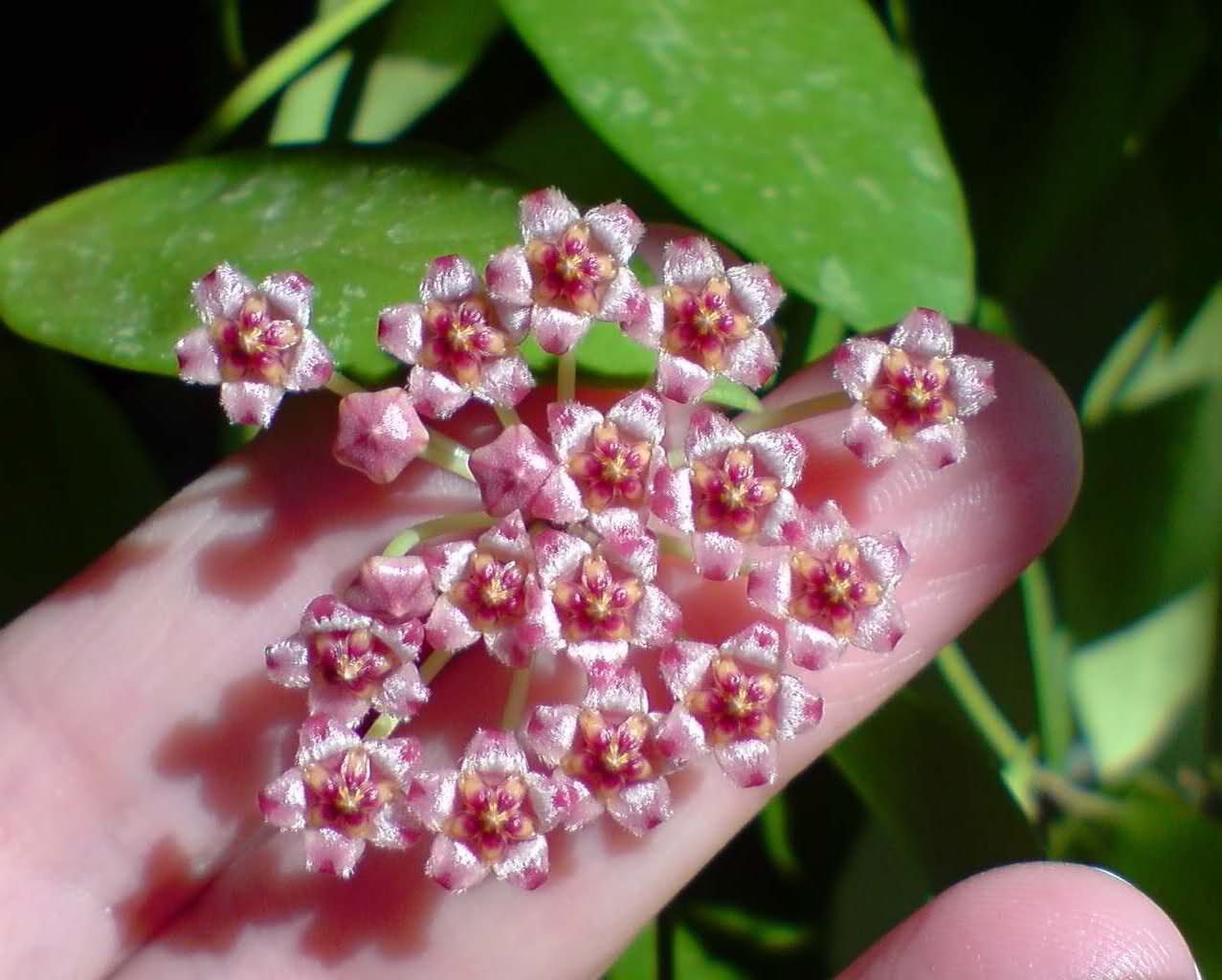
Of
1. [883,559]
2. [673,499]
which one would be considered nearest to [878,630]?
[883,559]


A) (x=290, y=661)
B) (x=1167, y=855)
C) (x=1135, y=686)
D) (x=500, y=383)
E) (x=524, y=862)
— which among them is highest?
(x=500, y=383)

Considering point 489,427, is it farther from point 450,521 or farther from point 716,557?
point 716,557

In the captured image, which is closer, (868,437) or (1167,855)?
(868,437)

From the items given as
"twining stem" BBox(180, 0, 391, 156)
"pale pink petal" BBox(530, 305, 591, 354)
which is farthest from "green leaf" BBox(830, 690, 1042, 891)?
"twining stem" BBox(180, 0, 391, 156)

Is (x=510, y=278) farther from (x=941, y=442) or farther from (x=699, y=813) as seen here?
(x=699, y=813)

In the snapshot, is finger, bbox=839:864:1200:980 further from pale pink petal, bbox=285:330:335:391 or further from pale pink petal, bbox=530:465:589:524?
pale pink petal, bbox=285:330:335:391

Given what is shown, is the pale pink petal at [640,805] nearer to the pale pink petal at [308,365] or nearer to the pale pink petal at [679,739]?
the pale pink petal at [679,739]
